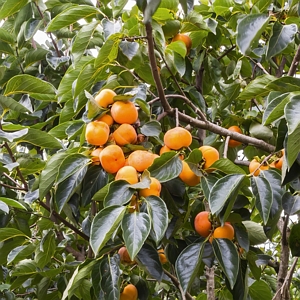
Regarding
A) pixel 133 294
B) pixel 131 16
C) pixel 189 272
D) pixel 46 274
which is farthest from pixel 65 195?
pixel 46 274

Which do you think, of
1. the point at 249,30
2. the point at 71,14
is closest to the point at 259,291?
the point at 249,30

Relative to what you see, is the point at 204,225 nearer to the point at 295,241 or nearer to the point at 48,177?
the point at 295,241

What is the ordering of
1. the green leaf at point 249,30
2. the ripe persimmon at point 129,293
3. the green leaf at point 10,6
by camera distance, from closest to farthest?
the green leaf at point 249,30
the ripe persimmon at point 129,293
the green leaf at point 10,6

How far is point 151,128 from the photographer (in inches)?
41.3

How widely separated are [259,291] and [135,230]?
0.85 meters

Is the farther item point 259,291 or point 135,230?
point 259,291

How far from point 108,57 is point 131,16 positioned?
0.21 m

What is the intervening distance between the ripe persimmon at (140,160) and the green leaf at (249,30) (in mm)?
308

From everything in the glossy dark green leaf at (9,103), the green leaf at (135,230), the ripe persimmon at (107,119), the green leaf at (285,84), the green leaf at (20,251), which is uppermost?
the green leaf at (285,84)

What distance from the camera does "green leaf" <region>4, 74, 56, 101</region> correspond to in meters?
1.22

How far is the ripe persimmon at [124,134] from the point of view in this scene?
3.34 feet

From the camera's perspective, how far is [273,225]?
1159mm

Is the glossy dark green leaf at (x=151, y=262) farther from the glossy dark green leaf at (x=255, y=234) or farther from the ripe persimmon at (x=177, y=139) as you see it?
the glossy dark green leaf at (x=255, y=234)

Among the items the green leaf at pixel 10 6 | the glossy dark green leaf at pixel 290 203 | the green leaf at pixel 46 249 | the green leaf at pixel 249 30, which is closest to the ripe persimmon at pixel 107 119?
the green leaf at pixel 249 30
